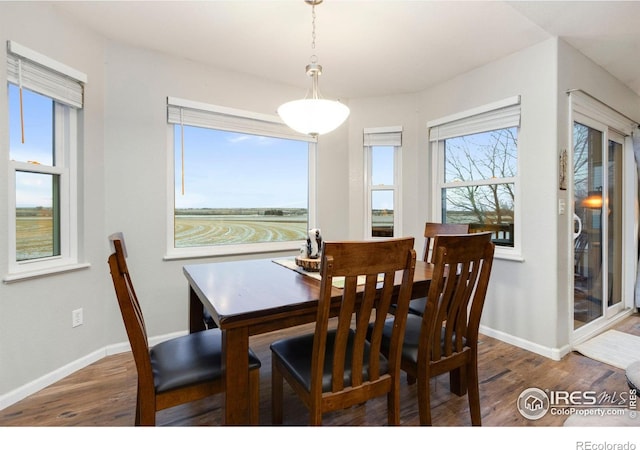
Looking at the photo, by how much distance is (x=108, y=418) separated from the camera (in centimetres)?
164

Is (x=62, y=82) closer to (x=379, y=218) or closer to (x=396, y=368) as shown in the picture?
(x=396, y=368)

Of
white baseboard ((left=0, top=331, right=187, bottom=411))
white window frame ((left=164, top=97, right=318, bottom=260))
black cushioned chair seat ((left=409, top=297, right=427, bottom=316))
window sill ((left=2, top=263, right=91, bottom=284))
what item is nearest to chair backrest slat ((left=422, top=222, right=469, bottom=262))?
black cushioned chair seat ((left=409, top=297, right=427, bottom=316))

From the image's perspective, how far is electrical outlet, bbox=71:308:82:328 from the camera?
7.05ft

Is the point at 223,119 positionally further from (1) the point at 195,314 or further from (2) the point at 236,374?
(2) the point at 236,374

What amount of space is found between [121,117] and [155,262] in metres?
1.19

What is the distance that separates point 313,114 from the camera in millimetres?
1754

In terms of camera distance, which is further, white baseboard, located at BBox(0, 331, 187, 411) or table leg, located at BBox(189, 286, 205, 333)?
table leg, located at BBox(189, 286, 205, 333)

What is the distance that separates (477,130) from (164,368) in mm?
2982

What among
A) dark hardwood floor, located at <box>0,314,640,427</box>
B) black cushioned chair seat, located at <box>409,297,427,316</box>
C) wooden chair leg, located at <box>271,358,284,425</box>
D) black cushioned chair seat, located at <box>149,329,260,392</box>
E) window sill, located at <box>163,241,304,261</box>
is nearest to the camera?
black cushioned chair seat, located at <box>149,329,260,392</box>

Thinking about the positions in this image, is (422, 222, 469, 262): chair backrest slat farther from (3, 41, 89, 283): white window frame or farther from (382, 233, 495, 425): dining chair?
(3, 41, 89, 283): white window frame

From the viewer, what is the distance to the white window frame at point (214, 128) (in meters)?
2.62

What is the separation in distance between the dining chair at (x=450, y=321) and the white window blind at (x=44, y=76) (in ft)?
8.28

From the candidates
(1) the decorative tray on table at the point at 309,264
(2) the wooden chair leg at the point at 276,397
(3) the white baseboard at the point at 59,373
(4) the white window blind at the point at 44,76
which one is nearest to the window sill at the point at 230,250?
(3) the white baseboard at the point at 59,373

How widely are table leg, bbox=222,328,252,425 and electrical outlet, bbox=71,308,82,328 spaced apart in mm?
1673
